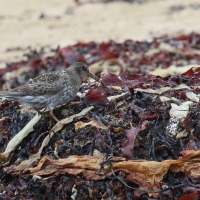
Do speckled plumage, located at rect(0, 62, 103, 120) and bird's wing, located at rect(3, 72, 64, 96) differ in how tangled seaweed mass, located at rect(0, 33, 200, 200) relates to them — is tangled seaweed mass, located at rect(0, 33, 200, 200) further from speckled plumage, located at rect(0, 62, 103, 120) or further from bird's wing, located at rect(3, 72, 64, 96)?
bird's wing, located at rect(3, 72, 64, 96)

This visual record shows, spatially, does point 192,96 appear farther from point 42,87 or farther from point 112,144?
point 42,87

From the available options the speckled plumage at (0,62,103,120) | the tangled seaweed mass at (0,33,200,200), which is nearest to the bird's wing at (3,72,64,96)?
the speckled plumage at (0,62,103,120)

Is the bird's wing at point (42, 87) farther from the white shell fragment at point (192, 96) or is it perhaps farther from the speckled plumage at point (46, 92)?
the white shell fragment at point (192, 96)

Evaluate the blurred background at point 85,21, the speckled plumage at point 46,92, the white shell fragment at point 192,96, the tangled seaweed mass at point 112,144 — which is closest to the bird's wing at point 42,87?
the speckled plumage at point 46,92

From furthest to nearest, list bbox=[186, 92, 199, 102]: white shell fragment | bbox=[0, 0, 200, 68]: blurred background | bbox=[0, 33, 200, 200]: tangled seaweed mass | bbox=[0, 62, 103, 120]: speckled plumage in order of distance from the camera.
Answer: bbox=[0, 0, 200, 68]: blurred background < bbox=[0, 62, 103, 120]: speckled plumage < bbox=[186, 92, 199, 102]: white shell fragment < bbox=[0, 33, 200, 200]: tangled seaweed mass

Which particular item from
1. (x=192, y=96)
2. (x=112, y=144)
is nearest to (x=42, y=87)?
(x=112, y=144)

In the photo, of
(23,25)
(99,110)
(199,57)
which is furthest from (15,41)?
(99,110)
